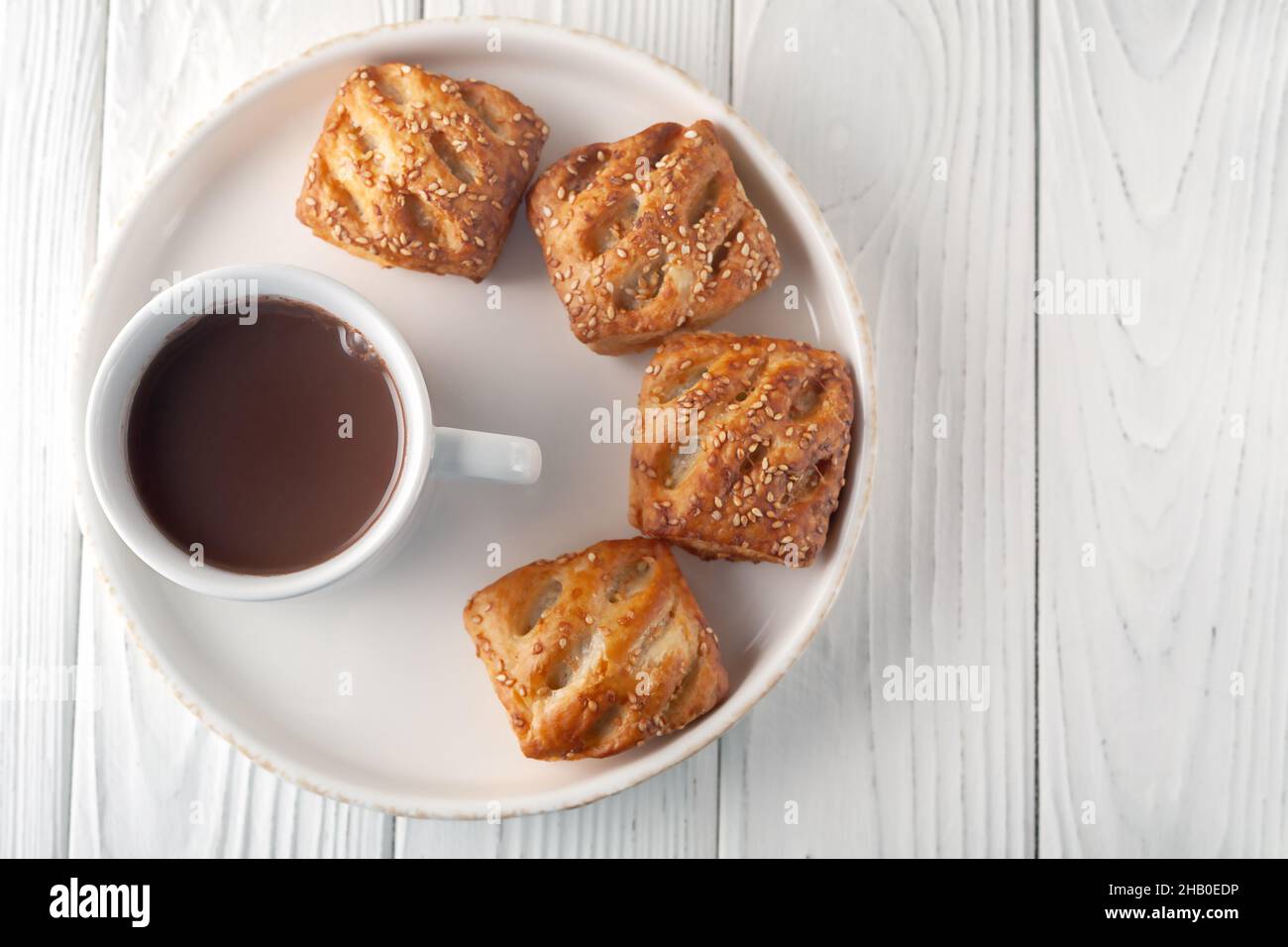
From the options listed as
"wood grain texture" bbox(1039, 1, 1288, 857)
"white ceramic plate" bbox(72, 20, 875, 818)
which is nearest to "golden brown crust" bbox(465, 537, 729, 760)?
"white ceramic plate" bbox(72, 20, 875, 818)

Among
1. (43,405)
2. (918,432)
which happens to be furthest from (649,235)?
(43,405)

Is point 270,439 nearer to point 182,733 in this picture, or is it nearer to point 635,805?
point 182,733

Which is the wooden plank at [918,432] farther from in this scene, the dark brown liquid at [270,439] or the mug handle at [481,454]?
the dark brown liquid at [270,439]

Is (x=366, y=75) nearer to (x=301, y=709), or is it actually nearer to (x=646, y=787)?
(x=301, y=709)

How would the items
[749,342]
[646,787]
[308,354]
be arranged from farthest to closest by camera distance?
[646,787] → [749,342] → [308,354]

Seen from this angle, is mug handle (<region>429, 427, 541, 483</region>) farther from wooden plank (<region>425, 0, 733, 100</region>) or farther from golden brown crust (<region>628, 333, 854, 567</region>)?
wooden plank (<region>425, 0, 733, 100</region>)

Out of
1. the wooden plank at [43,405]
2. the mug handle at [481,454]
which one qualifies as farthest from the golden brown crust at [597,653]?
the wooden plank at [43,405]
